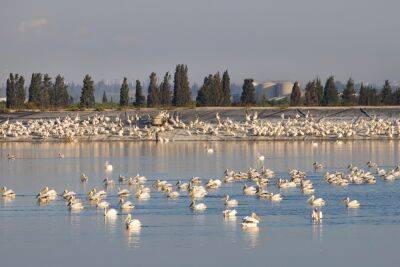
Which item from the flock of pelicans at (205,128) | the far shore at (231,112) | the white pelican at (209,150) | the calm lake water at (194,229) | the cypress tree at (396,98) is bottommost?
the calm lake water at (194,229)

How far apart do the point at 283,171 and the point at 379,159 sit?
7967 millimetres

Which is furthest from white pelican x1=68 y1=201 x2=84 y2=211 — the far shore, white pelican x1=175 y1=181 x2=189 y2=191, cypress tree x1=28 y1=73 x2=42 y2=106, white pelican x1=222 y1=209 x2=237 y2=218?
cypress tree x1=28 y1=73 x2=42 y2=106

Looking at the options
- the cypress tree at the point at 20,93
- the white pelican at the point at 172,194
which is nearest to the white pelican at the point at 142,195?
the white pelican at the point at 172,194

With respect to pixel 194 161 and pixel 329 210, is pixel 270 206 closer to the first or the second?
pixel 329 210

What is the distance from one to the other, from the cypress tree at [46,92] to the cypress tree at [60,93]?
0.52 meters

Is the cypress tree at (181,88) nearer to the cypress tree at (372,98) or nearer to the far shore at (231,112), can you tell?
the far shore at (231,112)

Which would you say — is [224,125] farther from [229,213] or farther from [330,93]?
[229,213]

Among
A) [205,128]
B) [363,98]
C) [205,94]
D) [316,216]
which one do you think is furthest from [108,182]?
[363,98]

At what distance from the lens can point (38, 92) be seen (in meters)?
93.5

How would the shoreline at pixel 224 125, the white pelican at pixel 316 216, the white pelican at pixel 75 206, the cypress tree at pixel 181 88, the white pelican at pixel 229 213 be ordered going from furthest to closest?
the cypress tree at pixel 181 88 → the shoreline at pixel 224 125 → the white pelican at pixel 75 206 → the white pelican at pixel 229 213 → the white pelican at pixel 316 216

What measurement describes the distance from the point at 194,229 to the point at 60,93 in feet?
229

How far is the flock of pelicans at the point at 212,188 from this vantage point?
30422 mm

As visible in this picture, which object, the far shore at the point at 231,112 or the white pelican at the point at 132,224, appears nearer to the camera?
the white pelican at the point at 132,224

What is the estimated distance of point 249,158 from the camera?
176 feet
